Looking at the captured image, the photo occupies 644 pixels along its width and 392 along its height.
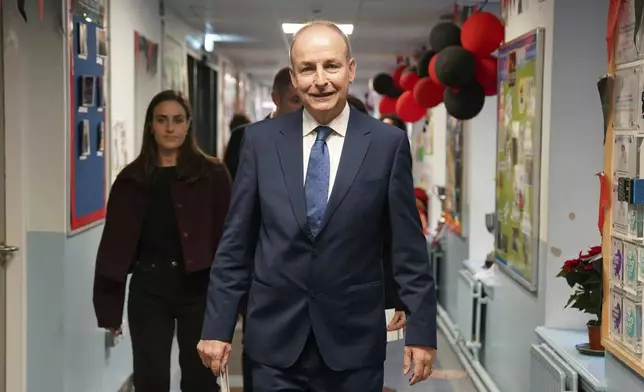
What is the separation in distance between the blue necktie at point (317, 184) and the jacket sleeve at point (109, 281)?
4.55 feet

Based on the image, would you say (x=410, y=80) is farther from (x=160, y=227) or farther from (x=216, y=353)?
(x=216, y=353)

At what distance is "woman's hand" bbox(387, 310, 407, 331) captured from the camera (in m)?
2.44

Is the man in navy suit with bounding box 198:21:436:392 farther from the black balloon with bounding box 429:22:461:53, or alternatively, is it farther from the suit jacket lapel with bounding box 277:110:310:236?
the black balloon with bounding box 429:22:461:53

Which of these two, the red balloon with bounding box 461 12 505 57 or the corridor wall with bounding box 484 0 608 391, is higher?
the red balloon with bounding box 461 12 505 57

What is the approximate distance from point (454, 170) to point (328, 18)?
1.68m

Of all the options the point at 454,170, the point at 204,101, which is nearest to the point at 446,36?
the point at 454,170

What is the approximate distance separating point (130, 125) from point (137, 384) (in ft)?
7.36

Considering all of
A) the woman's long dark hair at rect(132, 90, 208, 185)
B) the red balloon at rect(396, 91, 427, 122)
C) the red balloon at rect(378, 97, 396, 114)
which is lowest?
the woman's long dark hair at rect(132, 90, 208, 185)

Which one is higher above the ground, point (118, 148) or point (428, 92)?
point (428, 92)

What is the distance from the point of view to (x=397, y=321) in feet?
8.02

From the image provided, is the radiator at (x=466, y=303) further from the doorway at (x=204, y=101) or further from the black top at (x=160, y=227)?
the doorway at (x=204, y=101)

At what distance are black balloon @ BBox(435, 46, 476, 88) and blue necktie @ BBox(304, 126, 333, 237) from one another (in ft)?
8.55

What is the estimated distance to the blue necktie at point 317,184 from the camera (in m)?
2.20

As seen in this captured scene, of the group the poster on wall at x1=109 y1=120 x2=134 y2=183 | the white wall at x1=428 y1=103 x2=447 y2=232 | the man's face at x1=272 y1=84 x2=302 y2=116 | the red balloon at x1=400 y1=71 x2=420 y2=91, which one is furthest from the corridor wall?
the white wall at x1=428 y1=103 x2=447 y2=232
